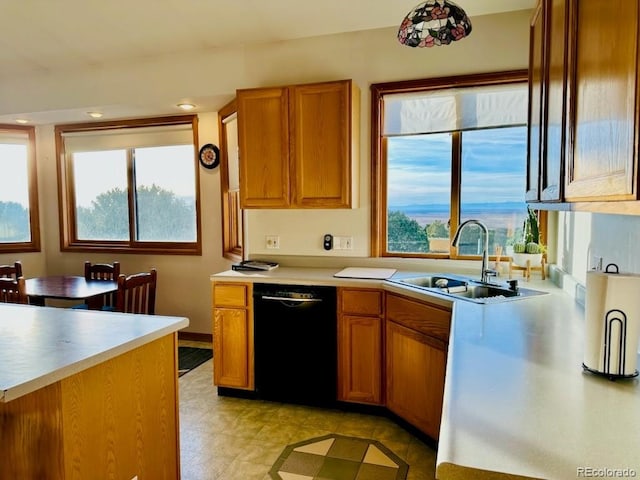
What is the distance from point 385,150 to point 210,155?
1.87 meters

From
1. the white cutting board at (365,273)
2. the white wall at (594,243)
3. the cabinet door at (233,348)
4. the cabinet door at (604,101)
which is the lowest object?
the cabinet door at (233,348)

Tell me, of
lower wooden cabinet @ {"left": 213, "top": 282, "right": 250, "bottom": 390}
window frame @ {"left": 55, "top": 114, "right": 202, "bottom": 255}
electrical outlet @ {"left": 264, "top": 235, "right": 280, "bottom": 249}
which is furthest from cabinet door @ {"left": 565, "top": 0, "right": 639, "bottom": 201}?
window frame @ {"left": 55, "top": 114, "right": 202, "bottom": 255}

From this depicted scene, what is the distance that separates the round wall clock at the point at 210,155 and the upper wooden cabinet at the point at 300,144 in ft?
3.75

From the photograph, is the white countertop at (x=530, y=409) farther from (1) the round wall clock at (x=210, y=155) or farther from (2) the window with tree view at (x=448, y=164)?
(1) the round wall clock at (x=210, y=155)

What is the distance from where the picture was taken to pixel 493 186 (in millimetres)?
3121

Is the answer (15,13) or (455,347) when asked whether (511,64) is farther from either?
(15,13)

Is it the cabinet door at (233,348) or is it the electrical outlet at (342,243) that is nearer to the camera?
the cabinet door at (233,348)

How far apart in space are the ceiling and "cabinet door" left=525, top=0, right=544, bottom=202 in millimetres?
1219

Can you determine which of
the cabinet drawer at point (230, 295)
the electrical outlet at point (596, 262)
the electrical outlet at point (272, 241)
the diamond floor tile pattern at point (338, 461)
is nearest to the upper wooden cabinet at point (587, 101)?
the electrical outlet at point (596, 262)

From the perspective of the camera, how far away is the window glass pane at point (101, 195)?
479 cm

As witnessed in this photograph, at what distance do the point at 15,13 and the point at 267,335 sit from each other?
9.81ft

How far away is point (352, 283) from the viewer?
9.34ft

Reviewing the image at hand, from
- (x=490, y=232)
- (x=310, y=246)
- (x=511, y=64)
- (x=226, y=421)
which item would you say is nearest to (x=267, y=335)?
(x=226, y=421)

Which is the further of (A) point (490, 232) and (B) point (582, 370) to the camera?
(A) point (490, 232)
